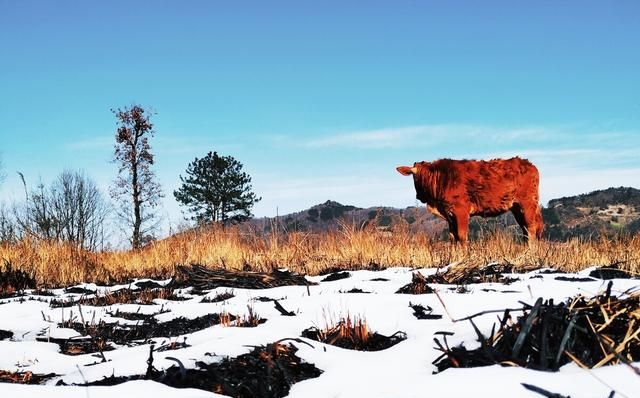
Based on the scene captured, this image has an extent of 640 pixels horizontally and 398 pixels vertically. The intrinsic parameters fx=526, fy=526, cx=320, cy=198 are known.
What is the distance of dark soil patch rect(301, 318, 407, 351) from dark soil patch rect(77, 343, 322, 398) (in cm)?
43

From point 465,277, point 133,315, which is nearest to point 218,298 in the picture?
point 133,315

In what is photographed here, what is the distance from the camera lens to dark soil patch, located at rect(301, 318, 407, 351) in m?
2.86

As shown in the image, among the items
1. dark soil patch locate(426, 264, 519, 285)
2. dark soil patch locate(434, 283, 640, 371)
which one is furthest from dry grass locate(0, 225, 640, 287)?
dark soil patch locate(434, 283, 640, 371)

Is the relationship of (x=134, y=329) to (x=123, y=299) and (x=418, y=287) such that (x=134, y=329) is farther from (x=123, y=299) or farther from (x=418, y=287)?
(x=418, y=287)

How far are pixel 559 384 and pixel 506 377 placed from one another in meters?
0.16

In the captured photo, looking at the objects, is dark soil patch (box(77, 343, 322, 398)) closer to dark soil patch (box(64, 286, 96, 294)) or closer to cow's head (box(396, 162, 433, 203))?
dark soil patch (box(64, 286, 96, 294))

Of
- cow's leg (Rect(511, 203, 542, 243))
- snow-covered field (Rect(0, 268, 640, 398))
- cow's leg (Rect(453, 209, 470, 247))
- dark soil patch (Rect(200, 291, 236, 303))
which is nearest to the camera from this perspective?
snow-covered field (Rect(0, 268, 640, 398))

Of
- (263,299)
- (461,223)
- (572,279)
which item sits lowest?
(572,279)

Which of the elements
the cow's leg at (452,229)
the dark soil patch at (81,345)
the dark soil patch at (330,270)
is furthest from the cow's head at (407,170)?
the dark soil patch at (81,345)

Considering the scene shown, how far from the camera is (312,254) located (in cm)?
944

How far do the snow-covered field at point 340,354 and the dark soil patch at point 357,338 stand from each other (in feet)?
0.41

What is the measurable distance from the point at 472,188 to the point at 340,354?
10.4 meters

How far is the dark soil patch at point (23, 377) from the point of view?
2512 mm

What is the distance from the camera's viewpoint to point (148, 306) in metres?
5.13
